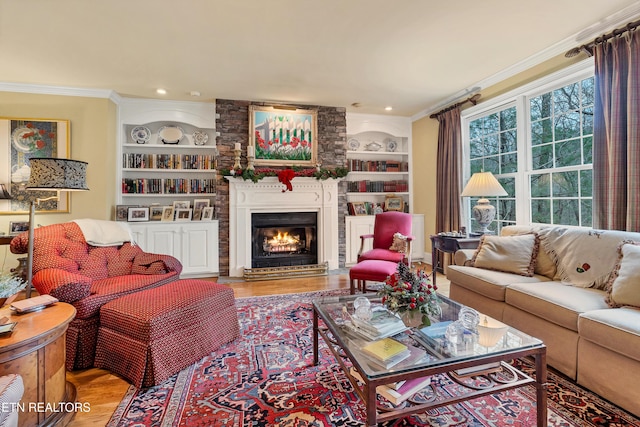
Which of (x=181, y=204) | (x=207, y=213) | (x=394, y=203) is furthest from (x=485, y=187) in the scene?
(x=181, y=204)

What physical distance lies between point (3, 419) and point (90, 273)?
2.02 metres

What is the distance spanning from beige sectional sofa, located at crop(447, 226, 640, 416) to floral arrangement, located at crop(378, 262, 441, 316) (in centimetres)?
89

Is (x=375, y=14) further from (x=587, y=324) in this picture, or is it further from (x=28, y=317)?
(x=28, y=317)

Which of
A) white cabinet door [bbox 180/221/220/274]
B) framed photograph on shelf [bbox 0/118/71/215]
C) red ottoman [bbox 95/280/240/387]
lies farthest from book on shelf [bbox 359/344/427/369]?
framed photograph on shelf [bbox 0/118/71/215]

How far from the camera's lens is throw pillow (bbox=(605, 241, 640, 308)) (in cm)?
179

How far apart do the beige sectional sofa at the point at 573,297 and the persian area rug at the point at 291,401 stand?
0.55 feet

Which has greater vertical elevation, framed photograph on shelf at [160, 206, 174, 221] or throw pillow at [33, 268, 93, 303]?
framed photograph on shelf at [160, 206, 174, 221]

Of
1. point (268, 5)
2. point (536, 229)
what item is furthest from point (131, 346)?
point (536, 229)

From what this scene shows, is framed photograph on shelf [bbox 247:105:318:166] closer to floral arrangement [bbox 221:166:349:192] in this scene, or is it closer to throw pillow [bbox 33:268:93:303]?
floral arrangement [bbox 221:166:349:192]

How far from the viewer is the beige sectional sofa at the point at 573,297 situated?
1.60m

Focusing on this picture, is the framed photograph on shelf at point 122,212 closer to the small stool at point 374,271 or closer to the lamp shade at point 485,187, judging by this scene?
the small stool at point 374,271

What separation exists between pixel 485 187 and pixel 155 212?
4.39m

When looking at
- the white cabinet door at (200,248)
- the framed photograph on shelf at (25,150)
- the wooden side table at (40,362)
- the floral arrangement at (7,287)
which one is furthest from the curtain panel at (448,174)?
the framed photograph on shelf at (25,150)

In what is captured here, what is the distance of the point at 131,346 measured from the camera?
190 centimetres
